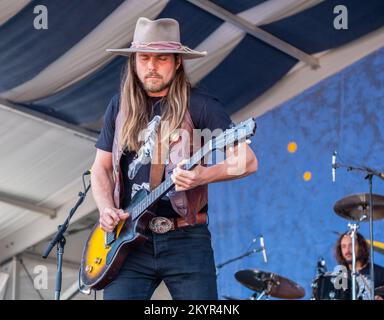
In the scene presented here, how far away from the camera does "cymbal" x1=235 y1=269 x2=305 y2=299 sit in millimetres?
8227

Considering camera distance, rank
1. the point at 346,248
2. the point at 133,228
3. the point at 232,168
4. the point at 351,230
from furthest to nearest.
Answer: the point at 346,248, the point at 351,230, the point at 133,228, the point at 232,168

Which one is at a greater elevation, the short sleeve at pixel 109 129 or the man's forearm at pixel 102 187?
the short sleeve at pixel 109 129

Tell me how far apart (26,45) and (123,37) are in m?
0.91

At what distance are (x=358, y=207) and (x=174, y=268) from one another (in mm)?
4241

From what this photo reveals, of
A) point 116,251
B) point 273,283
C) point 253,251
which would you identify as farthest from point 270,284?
point 116,251

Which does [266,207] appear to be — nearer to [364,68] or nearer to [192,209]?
[364,68]

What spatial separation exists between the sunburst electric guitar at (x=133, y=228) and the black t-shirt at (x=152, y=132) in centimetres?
6

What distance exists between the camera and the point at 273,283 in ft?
27.4

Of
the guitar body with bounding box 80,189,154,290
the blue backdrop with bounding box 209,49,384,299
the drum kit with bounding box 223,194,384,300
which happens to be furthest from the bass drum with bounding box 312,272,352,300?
the guitar body with bounding box 80,189,154,290

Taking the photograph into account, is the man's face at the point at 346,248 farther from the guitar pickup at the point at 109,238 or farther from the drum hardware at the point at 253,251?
the guitar pickup at the point at 109,238

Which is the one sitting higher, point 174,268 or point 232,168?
point 232,168

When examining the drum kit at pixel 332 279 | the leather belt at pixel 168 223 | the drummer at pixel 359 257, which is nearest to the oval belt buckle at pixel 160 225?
the leather belt at pixel 168 223

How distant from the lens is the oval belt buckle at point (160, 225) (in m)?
3.65

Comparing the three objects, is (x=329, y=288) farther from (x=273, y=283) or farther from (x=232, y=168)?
(x=232, y=168)
